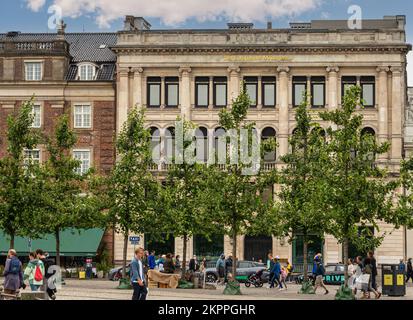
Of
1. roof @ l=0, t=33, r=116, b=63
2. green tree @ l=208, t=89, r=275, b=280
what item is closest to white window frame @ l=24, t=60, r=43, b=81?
roof @ l=0, t=33, r=116, b=63

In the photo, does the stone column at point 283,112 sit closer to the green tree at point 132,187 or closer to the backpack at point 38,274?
the green tree at point 132,187

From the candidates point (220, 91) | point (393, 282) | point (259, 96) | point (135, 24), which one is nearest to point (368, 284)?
point (393, 282)

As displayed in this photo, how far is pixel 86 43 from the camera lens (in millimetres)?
84125

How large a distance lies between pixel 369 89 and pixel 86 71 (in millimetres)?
20250

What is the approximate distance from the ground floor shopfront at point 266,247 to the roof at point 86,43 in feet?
46.9

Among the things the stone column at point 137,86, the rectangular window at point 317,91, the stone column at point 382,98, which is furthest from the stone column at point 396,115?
the stone column at point 137,86

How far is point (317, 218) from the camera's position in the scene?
4941 cm

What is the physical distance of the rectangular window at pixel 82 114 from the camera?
3076 inches

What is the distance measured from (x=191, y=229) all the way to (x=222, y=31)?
84.3 ft

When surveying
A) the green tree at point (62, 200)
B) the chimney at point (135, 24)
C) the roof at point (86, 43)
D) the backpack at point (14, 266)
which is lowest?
the backpack at point (14, 266)

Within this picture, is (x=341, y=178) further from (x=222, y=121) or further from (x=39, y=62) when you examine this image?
(x=39, y=62)

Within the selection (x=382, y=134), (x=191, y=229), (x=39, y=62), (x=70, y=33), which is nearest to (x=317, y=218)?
(x=191, y=229)

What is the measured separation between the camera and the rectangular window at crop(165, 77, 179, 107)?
77.1 metres

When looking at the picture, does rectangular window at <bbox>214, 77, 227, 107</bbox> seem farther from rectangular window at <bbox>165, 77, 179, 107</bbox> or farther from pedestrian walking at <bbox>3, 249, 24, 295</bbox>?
pedestrian walking at <bbox>3, 249, 24, 295</bbox>
